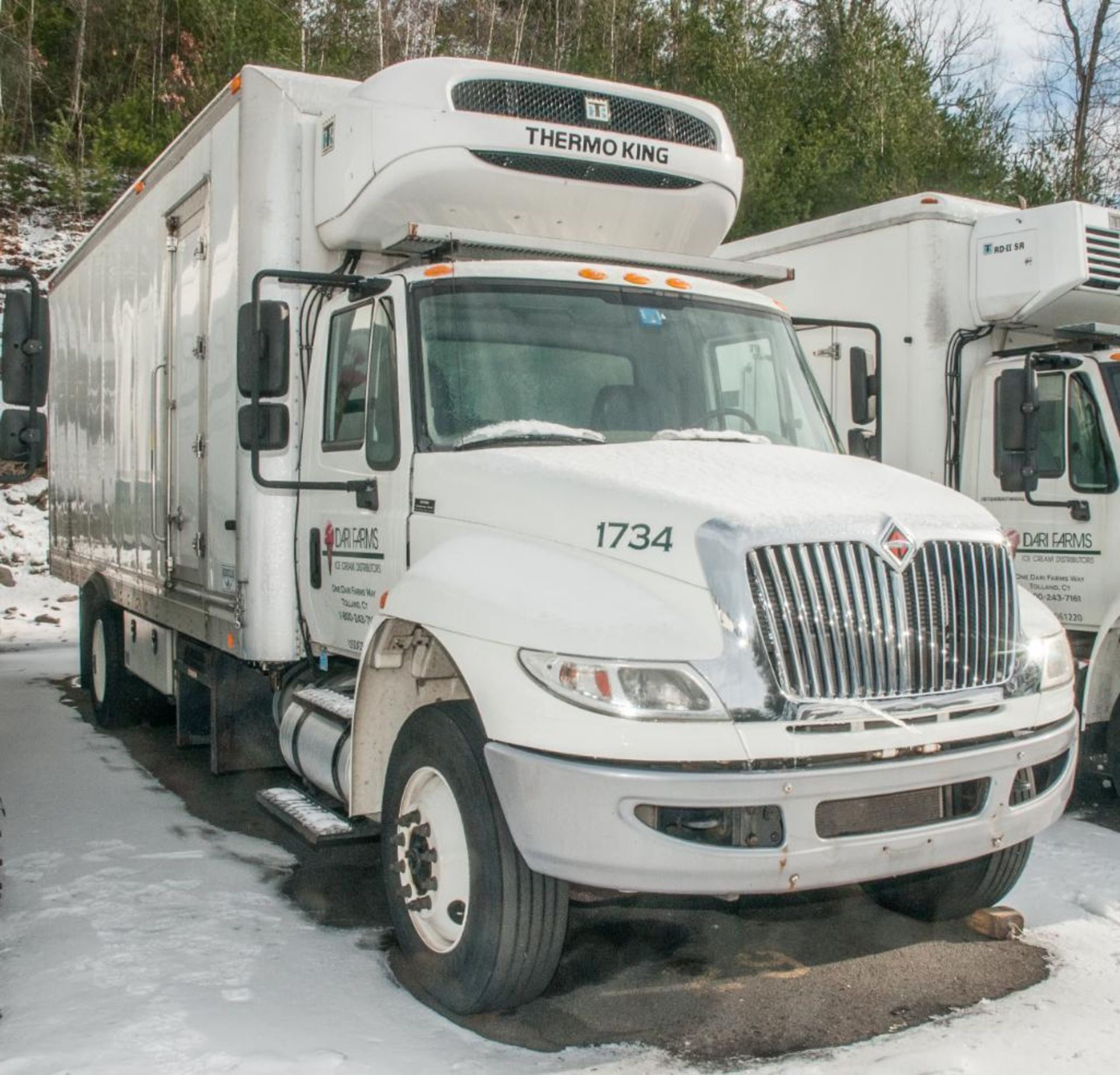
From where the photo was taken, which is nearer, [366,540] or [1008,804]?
[1008,804]

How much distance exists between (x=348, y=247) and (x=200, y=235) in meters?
1.38

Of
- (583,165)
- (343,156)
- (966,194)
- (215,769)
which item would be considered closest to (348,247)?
(343,156)

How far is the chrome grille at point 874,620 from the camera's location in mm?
3891

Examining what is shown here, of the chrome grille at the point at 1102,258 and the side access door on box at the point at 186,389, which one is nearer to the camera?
the side access door on box at the point at 186,389

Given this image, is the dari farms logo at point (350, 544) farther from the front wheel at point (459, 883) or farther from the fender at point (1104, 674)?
the fender at point (1104, 674)

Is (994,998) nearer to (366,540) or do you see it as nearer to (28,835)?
(366,540)

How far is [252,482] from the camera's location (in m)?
6.12

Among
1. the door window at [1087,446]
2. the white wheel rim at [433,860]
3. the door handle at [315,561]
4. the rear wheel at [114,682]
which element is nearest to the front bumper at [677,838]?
the white wheel rim at [433,860]

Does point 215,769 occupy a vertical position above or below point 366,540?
below

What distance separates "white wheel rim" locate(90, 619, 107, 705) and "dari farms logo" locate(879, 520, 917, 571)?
282 inches

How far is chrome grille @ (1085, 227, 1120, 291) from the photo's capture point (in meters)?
7.94

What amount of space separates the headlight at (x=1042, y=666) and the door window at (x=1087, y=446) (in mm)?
3035

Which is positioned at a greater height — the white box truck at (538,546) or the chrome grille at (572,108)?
the chrome grille at (572,108)

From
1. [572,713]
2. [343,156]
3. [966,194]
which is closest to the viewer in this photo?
[572,713]
